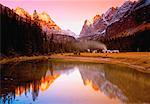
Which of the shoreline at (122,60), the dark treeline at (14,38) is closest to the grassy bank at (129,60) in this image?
the shoreline at (122,60)

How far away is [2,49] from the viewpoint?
8100 centimetres

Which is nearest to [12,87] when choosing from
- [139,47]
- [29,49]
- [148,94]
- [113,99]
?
[113,99]

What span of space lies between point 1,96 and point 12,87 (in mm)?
5238

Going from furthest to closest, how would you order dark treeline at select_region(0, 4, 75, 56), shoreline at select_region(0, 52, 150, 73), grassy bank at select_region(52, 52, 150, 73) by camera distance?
dark treeline at select_region(0, 4, 75, 56) → shoreline at select_region(0, 52, 150, 73) → grassy bank at select_region(52, 52, 150, 73)

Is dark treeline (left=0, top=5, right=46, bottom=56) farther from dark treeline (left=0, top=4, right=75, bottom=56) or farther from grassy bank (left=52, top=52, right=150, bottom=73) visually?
grassy bank (left=52, top=52, right=150, bottom=73)

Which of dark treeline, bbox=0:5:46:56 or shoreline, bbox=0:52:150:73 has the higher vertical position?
dark treeline, bbox=0:5:46:56

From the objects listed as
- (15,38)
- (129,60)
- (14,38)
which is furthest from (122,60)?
(15,38)

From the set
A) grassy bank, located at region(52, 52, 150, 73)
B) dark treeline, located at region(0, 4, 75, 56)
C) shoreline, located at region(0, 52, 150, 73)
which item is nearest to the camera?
grassy bank, located at region(52, 52, 150, 73)

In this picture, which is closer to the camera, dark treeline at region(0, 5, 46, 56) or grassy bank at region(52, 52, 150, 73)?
grassy bank at region(52, 52, 150, 73)

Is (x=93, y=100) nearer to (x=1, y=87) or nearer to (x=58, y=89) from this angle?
(x=58, y=89)

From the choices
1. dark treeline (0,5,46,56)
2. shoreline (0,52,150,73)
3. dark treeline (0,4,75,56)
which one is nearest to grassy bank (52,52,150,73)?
shoreline (0,52,150,73)

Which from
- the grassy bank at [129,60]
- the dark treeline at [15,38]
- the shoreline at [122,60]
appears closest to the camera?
the grassy bank at [129,60]

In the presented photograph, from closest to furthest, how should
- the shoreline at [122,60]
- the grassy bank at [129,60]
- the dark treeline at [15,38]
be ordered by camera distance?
the grassy bank at [129,60]
the shoreline at [122,60]
the dark treeline at [15,38]

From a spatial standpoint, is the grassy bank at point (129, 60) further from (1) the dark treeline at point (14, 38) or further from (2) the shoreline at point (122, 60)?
(1) the dark treeline at point (14, 38)
